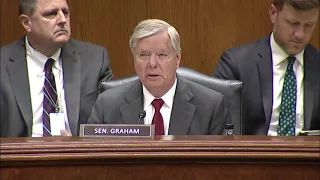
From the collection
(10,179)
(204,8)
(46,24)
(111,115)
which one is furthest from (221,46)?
(10,179)

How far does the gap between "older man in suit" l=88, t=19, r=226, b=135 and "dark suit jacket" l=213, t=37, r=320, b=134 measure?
15.3 inches

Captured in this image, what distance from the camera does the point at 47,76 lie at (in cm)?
279

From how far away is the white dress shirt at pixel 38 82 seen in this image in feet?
8.88

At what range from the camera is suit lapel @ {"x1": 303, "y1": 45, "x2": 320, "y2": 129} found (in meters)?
2.75

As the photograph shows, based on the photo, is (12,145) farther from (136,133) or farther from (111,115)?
(111,115)

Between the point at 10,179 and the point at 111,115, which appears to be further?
the point at 111,115

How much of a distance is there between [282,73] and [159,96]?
0.64 metres

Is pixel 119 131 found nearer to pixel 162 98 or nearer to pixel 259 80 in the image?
pixel 162 98

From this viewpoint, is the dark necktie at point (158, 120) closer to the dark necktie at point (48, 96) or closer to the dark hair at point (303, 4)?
the dark necktie at point (48, 96)

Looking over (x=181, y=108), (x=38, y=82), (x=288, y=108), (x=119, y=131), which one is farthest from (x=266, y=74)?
(x=119, y=131)

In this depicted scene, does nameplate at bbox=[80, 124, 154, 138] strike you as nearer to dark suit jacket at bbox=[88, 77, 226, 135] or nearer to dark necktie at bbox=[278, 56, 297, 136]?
dark suit jacket at bbox=[88, 77, 226, 135]

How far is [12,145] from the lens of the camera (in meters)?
1.68

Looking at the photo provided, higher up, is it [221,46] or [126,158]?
[221,46]

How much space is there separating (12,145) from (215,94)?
0.92 m
